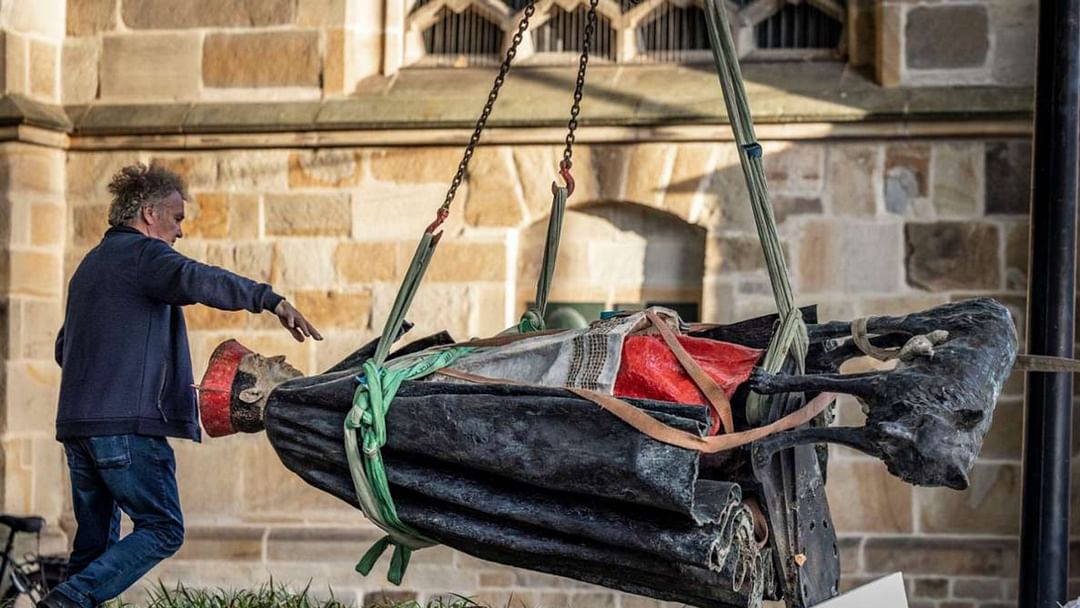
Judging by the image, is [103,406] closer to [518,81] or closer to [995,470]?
[518,81]

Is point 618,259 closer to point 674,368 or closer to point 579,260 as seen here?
point 579,260

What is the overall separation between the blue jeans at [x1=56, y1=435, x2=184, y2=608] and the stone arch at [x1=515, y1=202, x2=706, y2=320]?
8.96 ft

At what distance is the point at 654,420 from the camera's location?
3688 mm

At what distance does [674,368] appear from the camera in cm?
403

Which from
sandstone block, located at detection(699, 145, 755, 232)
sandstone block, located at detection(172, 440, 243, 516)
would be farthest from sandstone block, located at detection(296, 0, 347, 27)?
sandstone block, located at detection(699, 145, 755, 232)

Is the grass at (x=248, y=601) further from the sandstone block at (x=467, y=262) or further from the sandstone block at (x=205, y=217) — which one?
the sandstone block at (x=205, y=217)

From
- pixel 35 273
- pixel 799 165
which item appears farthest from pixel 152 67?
pixel 799 165

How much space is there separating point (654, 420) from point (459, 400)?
0.50m

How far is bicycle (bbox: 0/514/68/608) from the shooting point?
698 cm

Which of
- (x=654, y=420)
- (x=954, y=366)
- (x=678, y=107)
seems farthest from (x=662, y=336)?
(x=678, y=107)

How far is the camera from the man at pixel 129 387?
5.25 m

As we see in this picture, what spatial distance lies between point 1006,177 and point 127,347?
3792 millimetres

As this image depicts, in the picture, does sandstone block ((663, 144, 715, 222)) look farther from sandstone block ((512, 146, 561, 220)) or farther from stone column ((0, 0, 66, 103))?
stone column ((0, 0, 66, 103))

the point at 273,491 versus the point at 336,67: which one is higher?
the point at 336,67
